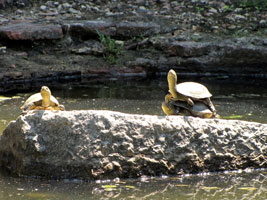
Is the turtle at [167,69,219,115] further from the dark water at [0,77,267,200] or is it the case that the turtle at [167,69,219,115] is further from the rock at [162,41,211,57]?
the rock at [162,41,211,57]

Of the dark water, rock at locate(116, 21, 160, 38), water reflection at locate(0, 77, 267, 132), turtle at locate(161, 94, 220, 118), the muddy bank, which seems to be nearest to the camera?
the dark water

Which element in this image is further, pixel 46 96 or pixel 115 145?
pixel 46 96

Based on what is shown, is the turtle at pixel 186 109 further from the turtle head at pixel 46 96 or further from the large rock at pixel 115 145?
the turtle head at pixel 46 96

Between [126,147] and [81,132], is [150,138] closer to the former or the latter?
[126,147]

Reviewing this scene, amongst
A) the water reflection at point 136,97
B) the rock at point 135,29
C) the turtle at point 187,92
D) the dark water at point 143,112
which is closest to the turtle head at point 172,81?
the turtle at point 187,92

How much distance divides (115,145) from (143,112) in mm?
2618

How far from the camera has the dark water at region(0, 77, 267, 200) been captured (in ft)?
13.3

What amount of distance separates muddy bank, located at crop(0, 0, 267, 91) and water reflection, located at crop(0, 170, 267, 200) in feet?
17.8

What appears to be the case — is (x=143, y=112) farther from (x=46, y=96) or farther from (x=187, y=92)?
(x=46, y=96)

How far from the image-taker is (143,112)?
698cm

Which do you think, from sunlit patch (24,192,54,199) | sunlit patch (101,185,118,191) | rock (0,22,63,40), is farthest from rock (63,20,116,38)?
sunlit patch (24,192,54,199)

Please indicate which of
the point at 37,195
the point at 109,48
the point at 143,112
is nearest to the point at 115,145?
the point at 37,195

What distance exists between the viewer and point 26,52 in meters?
10.5

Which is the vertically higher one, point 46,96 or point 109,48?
point 46,96
